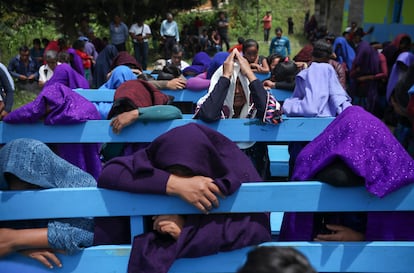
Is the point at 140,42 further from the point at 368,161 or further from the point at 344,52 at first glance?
the point at 368,161

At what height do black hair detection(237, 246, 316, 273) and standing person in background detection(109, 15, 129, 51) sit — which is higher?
black hair detection(237, 246, 316, 273)

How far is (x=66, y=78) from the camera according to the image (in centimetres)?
445

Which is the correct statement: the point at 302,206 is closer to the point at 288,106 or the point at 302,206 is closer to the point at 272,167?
the point at 288,106

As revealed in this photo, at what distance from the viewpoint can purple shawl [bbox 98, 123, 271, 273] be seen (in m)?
1.79

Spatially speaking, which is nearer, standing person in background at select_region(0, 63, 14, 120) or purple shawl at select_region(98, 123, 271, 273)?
purple shawl at select_region(98, 123, 271, 273)

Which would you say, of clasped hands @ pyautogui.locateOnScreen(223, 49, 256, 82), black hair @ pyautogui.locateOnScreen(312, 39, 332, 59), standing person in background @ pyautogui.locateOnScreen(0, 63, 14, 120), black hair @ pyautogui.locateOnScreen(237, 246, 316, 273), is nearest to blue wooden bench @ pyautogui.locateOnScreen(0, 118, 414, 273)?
black hair @ pyautogui.locateOnScreen(237, 246, 316, 273)

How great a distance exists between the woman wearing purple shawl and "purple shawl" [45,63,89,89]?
412cm

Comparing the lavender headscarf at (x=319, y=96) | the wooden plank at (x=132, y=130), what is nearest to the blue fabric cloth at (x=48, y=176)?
the wooden plank at (x=132, y=130)

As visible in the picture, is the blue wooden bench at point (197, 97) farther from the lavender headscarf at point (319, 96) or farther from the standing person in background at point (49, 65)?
the standing person in background at point (49, 65)

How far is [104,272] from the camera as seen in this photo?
1939mm

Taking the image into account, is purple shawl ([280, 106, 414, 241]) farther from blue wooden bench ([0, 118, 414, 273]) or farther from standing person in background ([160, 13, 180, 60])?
standing person in background ([160, 13, 180, 60])

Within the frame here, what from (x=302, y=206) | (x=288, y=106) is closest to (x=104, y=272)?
(x=302, y=206)

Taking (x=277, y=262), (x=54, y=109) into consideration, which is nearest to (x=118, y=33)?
(x=54, y=109)

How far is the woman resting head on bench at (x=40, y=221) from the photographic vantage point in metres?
1.84
